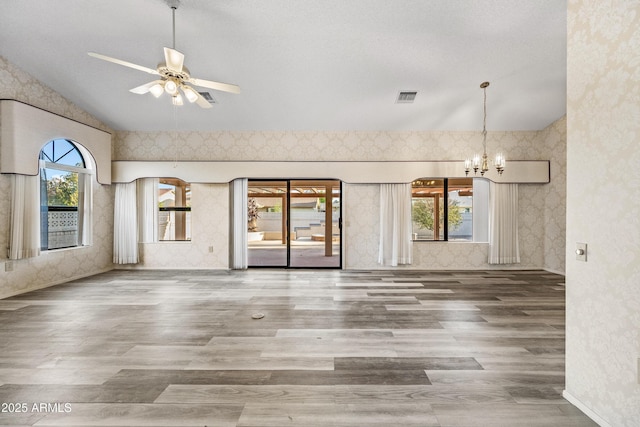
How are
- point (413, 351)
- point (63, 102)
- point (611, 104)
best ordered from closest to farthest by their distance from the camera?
point (611, 104), point (413, 351), point (63, 102)

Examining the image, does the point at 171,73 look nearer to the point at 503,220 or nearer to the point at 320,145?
the point at 320,145

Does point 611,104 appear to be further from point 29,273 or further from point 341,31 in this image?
point 29,273

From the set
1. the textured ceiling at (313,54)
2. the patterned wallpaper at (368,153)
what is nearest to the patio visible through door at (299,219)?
the patterned wallpaper at (368,153)

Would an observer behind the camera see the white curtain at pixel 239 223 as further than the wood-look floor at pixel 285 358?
Yes

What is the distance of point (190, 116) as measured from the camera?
5.64 meters

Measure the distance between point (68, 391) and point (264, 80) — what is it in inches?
169

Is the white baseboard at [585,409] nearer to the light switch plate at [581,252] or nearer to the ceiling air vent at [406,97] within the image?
the light switch plate at [581,252]

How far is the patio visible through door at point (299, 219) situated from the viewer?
21.9 ft

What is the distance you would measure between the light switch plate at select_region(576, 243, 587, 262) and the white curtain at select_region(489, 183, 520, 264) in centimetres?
467

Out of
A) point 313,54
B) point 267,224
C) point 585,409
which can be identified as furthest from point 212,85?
point 267,224

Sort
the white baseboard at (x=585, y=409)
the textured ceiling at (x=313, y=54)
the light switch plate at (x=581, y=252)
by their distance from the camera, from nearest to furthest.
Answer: the white baseboard at (x=585, y=409) → the light switch plate at (x=581, y=252) → the textured ceiling at (x=313, y=54)

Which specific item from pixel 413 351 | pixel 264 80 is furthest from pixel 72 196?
pixel 413 351

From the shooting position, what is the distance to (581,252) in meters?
1.79

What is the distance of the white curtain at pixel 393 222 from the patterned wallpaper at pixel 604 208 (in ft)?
13.6
